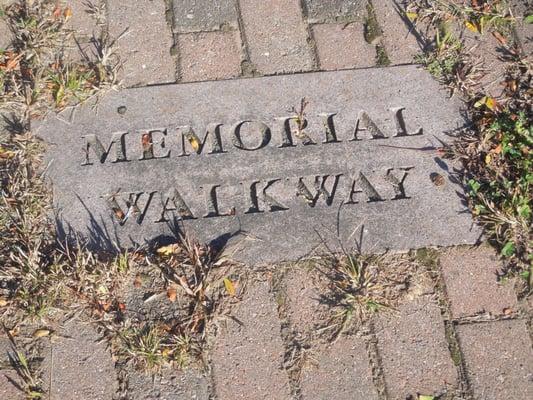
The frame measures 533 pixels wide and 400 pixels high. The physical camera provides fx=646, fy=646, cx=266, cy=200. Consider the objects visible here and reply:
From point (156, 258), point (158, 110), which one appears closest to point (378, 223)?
point (156, 258)

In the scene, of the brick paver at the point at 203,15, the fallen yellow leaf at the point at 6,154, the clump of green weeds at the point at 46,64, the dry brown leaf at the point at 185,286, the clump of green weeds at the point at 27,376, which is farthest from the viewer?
the brick paver at the point at 203,15

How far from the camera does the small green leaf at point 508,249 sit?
2305 mm

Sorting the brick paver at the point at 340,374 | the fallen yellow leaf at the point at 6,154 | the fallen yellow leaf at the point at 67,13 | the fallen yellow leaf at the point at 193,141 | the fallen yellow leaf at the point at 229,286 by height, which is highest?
the fallen yellow leaf at the point at 67,13

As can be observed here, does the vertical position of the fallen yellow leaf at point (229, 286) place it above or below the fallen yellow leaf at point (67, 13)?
below

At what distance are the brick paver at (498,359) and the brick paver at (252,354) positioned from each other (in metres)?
0.62

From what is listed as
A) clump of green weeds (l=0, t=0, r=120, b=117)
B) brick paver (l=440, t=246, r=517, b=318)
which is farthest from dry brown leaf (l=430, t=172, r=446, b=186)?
clump of green weeds (l=0, t=0, r=120, b=117)

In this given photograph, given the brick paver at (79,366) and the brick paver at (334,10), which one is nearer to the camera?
the brick paver at (79,366)

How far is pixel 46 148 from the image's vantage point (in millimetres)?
2447

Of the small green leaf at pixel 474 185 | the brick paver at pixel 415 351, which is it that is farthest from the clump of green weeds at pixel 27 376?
the small green leaf at pixel 474 185

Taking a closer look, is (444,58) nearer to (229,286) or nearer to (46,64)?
(229,286)

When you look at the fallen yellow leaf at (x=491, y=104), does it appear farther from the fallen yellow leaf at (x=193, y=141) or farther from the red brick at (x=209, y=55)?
the fallen yellow leaf at (x=193, y=141)

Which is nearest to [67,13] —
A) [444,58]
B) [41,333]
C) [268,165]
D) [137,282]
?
[268,165]

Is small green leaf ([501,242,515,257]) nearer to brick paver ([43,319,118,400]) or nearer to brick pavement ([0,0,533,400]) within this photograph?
brick pavement ([0,0,533,400])

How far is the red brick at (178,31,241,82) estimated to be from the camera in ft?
8.72
